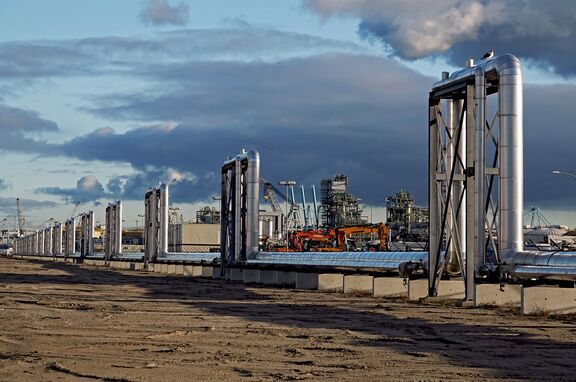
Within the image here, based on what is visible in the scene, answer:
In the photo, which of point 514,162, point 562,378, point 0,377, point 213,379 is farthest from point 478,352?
point 514,162

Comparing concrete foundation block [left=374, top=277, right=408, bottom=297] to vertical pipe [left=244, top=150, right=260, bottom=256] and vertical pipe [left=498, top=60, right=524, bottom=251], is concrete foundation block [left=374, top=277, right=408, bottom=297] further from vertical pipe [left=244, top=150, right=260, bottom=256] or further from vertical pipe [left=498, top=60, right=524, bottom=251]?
vertical pipe [left=244, top=150, right=260, bottom=256]

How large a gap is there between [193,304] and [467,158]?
9.55m

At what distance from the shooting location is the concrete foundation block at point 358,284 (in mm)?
37156

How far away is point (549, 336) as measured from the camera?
1912cm

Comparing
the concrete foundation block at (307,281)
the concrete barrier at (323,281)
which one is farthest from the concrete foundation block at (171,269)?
the concrete barrier at (323,281)

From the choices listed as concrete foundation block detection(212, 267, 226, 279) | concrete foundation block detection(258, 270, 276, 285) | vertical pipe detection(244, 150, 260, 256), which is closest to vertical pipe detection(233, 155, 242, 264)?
vertical pipe detection(244, 150, 260, 256)

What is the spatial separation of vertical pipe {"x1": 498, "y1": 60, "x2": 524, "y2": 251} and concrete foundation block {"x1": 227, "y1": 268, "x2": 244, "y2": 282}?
88.9 ft

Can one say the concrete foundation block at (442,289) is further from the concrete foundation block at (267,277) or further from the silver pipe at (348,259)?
the concrete foundation block at (267,277)

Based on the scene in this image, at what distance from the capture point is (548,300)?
80.6ft

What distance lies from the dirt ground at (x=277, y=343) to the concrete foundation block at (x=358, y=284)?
8238mm

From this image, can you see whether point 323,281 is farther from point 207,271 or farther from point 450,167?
point 207,271

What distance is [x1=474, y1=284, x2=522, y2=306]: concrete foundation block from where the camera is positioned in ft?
91.5

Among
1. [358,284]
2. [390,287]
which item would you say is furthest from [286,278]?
[390,287]

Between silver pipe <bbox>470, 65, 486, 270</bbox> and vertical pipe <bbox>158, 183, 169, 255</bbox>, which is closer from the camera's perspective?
silver pipe <bbox>470, 65, 486, 270</bbox>
